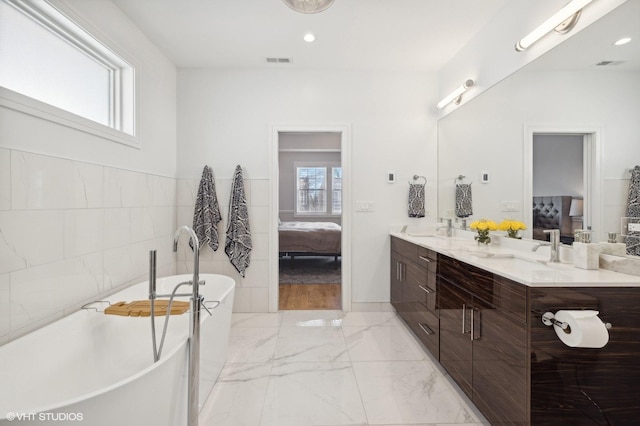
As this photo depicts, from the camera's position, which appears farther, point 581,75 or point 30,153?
point 581,75

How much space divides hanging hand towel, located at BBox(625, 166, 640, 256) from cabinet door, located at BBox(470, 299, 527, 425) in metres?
0.65

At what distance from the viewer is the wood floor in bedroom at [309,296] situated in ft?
11.4

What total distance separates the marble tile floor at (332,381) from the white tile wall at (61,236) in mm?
1012

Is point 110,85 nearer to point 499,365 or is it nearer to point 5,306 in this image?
point 5,306

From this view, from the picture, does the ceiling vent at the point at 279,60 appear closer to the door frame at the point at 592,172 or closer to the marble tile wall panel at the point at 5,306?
the door frame at the point at 592,172

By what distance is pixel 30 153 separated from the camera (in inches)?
60.1

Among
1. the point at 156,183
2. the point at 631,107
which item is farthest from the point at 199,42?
the point at 631,107

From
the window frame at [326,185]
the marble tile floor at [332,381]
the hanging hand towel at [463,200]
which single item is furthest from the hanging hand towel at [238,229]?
the window frame at [326,185]

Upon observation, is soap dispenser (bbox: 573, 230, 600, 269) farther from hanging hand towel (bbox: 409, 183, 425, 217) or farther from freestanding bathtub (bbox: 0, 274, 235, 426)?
freestanding bathtub (bbox: 0, 274, 235, 426)

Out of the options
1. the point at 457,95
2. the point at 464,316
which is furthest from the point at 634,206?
the point at 457,95

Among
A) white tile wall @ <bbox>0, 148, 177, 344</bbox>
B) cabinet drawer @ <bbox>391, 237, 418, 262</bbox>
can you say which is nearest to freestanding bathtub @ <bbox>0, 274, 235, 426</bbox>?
white tile wall @ <bbox>0, 148, 177, 344</bbox>

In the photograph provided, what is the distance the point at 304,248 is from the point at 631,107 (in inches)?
167

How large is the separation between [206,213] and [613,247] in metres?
3.06

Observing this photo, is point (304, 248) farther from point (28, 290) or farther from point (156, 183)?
point (28, 290)
